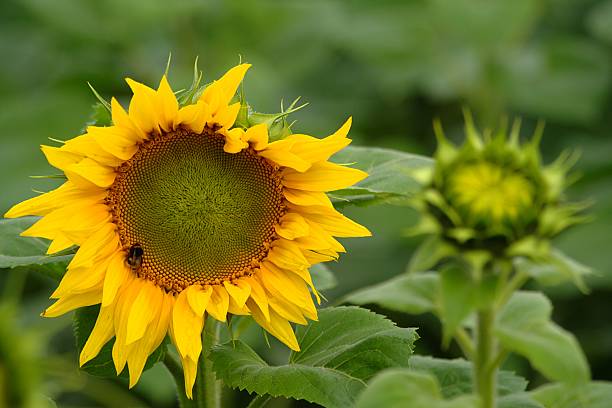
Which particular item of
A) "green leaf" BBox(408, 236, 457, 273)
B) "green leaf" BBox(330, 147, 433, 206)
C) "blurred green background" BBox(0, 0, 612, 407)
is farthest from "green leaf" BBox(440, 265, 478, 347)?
"blurred green background" BBox(0, 0, 612, 407)

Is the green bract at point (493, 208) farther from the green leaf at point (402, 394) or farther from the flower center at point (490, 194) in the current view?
the green leaf at point (402, 394)

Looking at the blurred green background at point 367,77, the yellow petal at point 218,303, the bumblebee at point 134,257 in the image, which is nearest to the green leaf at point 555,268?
the yellow petal at point 218,303

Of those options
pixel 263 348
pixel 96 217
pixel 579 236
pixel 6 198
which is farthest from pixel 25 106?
pixel 96 217

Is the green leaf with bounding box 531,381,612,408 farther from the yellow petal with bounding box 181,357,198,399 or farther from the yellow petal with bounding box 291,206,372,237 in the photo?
the yellow petal with bounding box 181,357,198,399

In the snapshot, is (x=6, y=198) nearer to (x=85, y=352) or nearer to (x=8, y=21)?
(x=8, y=21)

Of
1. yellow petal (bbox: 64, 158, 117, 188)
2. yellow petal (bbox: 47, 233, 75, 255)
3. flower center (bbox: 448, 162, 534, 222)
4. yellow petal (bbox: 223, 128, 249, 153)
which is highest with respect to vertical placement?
flower center (bbox: 448, 162, 534, 222)

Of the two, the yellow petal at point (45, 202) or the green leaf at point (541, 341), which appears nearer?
the green leaf at point (541, 341)
